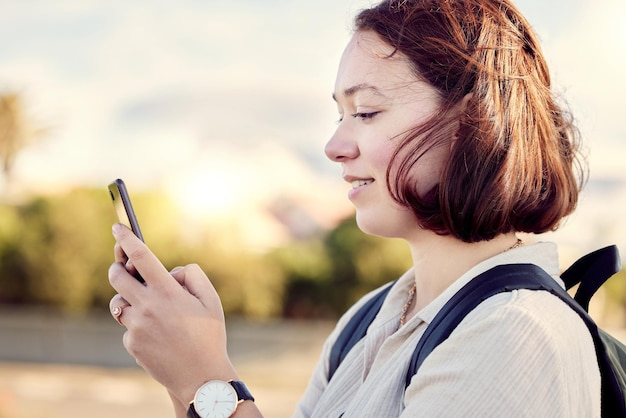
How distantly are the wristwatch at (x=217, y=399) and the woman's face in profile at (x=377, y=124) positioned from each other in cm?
38

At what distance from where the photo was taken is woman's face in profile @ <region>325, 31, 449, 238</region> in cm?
132

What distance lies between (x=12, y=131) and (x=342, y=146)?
10.8 metres

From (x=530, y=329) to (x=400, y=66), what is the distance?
1.69ft

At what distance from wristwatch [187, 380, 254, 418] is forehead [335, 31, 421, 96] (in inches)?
22.1

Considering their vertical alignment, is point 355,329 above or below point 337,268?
above

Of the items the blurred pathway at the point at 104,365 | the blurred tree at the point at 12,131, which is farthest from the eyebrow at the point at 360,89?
the blurred tree at the point at 12,131

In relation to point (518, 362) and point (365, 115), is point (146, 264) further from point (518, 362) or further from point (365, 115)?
point (518, 362)

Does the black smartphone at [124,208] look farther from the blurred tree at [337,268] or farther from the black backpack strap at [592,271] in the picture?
the blurred tree at [337,268]

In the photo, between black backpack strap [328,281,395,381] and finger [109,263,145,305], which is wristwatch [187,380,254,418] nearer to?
finger [109,263,145,305]

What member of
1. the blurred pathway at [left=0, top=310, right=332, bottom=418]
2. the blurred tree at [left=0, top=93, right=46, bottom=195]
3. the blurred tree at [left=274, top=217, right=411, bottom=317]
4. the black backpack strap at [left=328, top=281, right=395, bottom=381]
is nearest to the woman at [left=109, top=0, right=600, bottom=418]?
the black backpack strap at [left=328, top=281, right=395, bottom=381]

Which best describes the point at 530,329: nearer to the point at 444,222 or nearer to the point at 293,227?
the point at 444,222

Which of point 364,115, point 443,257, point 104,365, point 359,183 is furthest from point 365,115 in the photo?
point 104,365

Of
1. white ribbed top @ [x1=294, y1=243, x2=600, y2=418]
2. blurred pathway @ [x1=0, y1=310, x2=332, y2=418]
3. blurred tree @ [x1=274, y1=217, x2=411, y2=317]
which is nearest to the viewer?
white ribbed top @ [x1=294, y1=243, x2=600, y2=418]

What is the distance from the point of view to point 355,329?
1669mm
